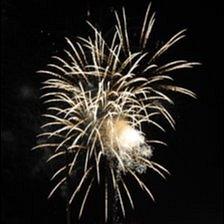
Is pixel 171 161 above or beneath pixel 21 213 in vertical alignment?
above

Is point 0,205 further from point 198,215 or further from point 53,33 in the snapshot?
point 198,215

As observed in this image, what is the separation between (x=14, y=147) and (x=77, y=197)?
4.54m

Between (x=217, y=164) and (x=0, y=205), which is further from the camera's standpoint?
(x=217, y=164)

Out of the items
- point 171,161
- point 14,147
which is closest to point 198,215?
point 171,161

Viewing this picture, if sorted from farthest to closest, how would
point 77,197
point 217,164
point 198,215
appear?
point 217,164, point 198,215, point 77,197

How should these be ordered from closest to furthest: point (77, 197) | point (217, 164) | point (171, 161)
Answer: point (77, 197), point (171, 161), point (217, 164)

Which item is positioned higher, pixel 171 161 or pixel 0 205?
pixel 171 161

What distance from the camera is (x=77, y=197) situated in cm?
3058

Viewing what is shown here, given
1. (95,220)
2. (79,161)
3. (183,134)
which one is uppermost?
(183,134)

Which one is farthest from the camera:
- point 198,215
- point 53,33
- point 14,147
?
point 198,215

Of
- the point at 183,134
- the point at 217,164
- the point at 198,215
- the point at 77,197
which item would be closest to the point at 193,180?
the point at 217,164

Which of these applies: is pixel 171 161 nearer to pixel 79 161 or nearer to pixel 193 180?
pixel 193 180

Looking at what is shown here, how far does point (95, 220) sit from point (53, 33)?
9121 mm

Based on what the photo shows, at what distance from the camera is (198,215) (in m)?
37.1
